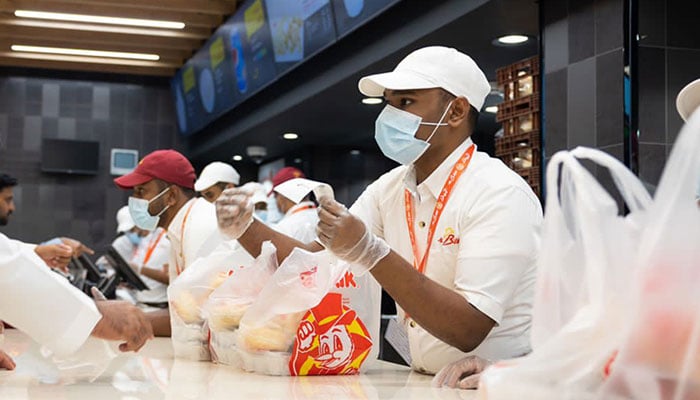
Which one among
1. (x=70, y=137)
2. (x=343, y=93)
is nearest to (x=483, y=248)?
(x=343, y=93)

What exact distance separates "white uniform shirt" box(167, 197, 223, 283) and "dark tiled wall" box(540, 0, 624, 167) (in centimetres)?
171

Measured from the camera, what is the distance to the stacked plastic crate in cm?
482

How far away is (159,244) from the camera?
6.90 metres

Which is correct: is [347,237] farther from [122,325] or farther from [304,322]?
[122,325]

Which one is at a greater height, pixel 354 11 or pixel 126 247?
pixel 354 11

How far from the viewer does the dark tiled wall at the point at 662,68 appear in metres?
4.02

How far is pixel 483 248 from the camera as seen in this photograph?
202 cm

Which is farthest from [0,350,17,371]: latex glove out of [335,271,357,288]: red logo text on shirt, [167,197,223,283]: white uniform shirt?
[167,197,223,283]: white uniform shirt

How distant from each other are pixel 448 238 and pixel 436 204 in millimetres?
104

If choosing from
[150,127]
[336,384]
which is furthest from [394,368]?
[150,127]

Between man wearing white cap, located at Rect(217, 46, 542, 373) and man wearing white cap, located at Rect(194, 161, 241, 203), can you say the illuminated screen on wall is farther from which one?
man wearing white cap, located at Rect(217, 46, 542, 373)

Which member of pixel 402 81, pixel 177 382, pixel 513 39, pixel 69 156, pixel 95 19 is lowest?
pixel 177 382

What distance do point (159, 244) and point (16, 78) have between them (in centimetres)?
644

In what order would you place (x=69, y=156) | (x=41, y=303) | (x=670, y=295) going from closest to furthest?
1. (x=670, y=295)
2. (x=41, y=303)
3. (x=69, y=156)
